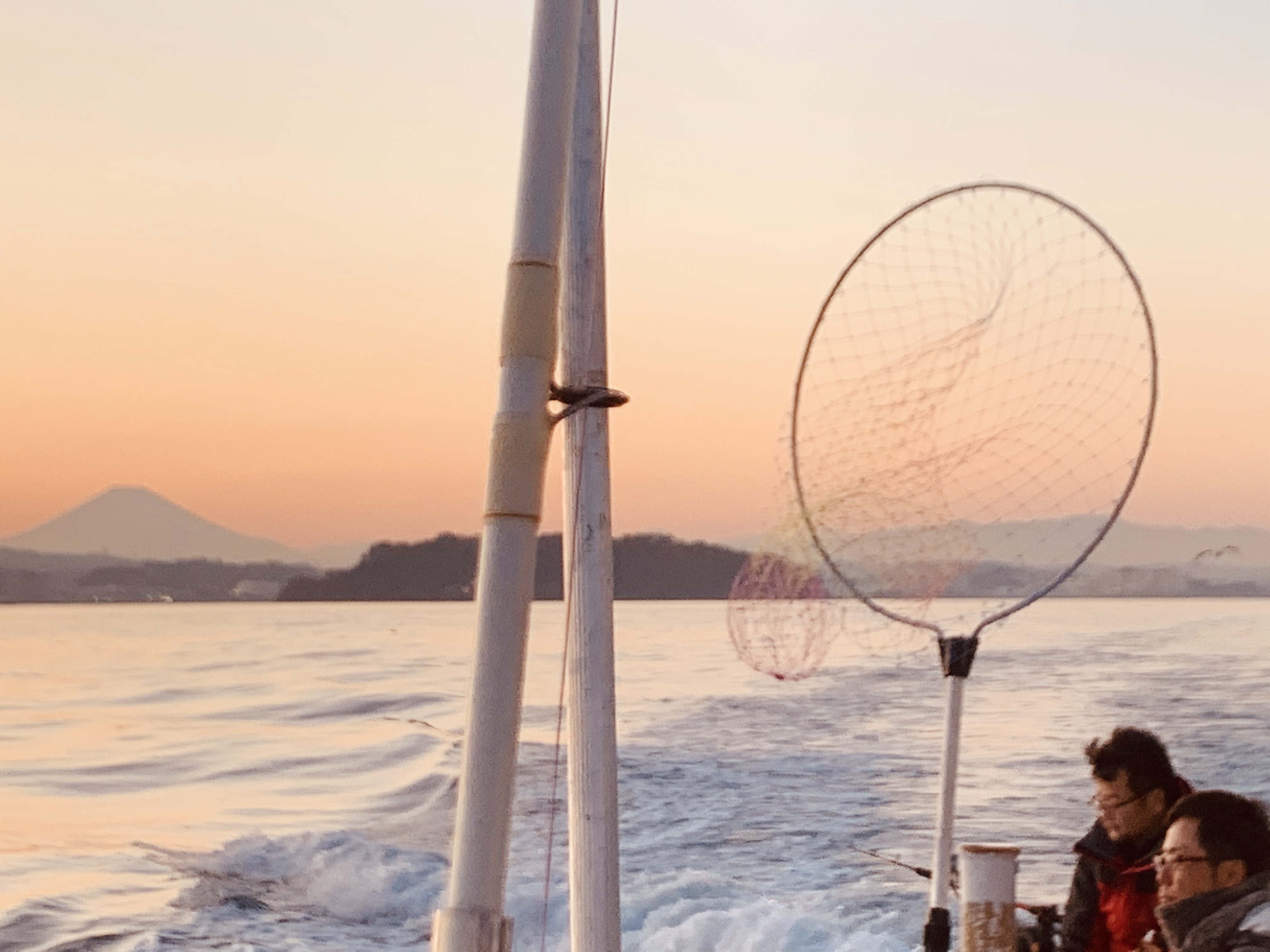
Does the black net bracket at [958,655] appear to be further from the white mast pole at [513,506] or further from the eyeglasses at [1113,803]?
the white mast pole at [513,506]

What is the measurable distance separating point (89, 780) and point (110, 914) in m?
9.23

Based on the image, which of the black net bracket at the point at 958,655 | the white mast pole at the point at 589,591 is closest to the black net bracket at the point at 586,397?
the white mast pole at the point at 589,591

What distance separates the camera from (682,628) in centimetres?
5578

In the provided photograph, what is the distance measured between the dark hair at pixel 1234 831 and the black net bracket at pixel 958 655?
0.83 meters

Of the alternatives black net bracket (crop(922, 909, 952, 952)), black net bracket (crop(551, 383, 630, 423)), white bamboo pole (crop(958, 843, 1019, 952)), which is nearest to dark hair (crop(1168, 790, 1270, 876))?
white bamboo pole (crop(958, 843, 1019, 952))

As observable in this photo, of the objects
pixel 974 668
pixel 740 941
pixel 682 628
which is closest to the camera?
pixel 740 941

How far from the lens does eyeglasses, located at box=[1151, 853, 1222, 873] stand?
11.0ft

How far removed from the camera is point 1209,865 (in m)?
3.36

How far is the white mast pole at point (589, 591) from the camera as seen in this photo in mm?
3973

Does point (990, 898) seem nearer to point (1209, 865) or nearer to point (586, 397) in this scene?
point (1209, 865)

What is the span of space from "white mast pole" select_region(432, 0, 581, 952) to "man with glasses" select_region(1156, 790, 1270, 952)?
4.40 ft

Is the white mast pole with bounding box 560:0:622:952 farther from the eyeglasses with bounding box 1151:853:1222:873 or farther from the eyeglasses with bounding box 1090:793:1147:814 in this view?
the eyeglasses with bounding box 1090:793:1147:814

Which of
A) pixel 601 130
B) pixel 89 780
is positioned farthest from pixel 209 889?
pixel 601 130

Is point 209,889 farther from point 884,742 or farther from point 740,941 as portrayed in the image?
point 884,742
